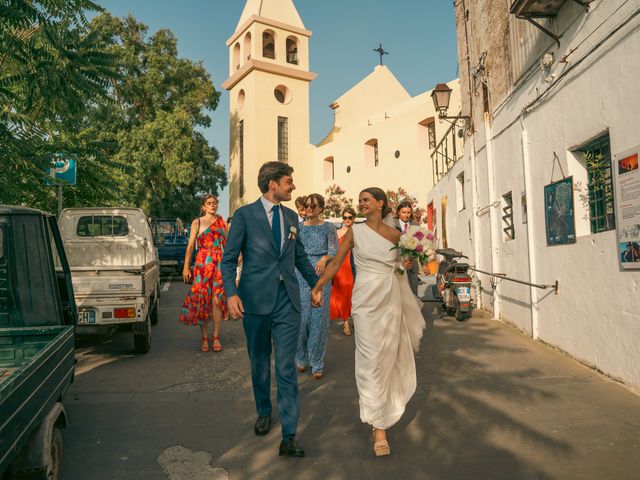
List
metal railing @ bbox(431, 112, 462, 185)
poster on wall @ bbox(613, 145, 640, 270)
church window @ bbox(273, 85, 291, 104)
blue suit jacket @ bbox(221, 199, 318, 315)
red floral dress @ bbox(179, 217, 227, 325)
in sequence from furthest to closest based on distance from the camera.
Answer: church window @ bbox(273, 85, 291, 104) → metal railing @ bbox(431, 112, 462, 185) → red floral dress @ bbox(179, 217, 227, 325) → poster on wall @ bbox(613, 145, 640, 270) → blue suit jacket @ bbox(221, 199, 318, 315)

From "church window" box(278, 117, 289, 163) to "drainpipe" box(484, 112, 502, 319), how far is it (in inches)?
1057

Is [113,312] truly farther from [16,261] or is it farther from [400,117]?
A: [400,117]

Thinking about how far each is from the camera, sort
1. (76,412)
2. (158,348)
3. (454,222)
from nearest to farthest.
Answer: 1. (76,412)
2. (158,348)
3. (454,222)

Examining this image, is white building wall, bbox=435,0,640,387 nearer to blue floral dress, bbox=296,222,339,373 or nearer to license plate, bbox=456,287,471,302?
license plate, bbox=456,287,471,302

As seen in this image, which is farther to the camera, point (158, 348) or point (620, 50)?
point (158, 348)

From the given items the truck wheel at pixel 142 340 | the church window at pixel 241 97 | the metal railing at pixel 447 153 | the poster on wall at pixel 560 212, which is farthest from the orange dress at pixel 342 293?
the church window at pixel 241 97

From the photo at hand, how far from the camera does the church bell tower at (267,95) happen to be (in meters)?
35.5

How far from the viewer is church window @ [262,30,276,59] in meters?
37.2

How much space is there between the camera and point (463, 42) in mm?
12766

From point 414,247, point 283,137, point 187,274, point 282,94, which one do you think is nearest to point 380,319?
point 414,247

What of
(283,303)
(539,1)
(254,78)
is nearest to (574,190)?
(539,1)

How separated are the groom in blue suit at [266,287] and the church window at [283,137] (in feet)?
107

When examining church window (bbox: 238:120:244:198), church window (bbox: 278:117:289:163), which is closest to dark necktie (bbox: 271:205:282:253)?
church window (bbox: 278:117:289:163)

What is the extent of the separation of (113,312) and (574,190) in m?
5.84
